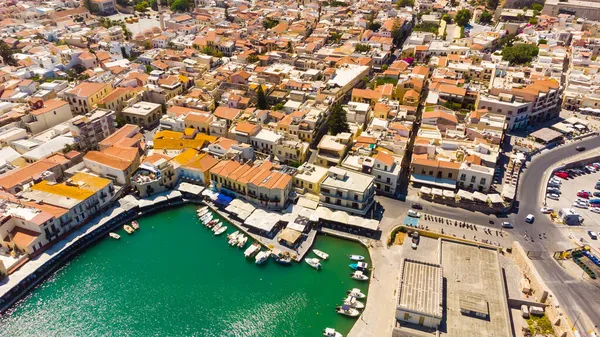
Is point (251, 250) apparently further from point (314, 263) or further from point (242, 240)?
point (314, 263)

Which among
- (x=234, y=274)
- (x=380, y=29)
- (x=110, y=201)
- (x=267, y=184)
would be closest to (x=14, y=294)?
(x=110, y=201)

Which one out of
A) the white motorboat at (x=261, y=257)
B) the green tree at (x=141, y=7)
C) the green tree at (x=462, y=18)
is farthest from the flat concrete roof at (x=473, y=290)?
the green tree at (x=141, y=7)

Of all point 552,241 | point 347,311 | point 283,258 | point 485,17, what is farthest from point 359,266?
point 485,17

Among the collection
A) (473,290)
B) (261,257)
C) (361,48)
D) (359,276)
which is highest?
(361,48)

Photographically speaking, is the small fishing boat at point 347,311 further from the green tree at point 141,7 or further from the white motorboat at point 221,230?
the green tree at point 141,7

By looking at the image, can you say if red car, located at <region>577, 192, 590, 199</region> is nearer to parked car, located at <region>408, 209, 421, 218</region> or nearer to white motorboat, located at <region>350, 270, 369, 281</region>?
parked car, located at <region>408, 209, 421, 218</region>

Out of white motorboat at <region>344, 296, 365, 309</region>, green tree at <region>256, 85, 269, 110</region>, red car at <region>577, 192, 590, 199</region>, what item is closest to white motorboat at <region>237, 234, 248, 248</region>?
white motorboat at <region>344, 296, 365, 309</region>
